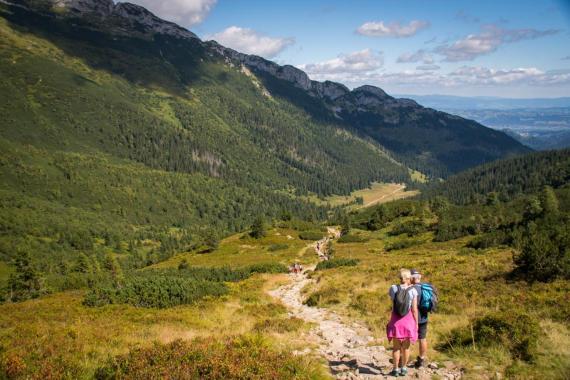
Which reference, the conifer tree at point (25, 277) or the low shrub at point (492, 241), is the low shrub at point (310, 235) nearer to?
the low shrub at point (492, 241)

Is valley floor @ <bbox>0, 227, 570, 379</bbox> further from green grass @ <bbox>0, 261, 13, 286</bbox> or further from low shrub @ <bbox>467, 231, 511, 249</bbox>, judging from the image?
green grass @ <bbox>0, 261, 13, 286</bbox>

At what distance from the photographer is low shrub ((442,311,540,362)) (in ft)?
40.2

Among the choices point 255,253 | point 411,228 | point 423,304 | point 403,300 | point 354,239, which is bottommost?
point 255,253

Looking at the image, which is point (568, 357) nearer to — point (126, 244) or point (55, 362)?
point (55, 362)

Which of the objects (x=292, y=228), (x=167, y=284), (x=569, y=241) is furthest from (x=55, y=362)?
(x=292, y=228)

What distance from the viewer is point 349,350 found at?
14.9 metres

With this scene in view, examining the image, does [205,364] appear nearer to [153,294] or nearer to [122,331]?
[122,331]

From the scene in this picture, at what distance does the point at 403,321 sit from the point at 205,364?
6.09 metres

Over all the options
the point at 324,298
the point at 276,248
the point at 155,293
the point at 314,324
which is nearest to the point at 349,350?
the point at 314,324

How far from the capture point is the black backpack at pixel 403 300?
11562mm

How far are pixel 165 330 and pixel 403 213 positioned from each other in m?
94.2

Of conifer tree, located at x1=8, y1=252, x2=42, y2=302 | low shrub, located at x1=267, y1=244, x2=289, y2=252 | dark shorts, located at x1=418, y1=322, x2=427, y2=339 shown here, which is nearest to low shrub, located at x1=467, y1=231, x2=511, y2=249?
low shrub, located at x1=267, y1=244, x2=289, y2=252

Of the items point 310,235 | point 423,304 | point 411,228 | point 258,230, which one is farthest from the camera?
point 310,235

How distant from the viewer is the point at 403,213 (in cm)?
10438
